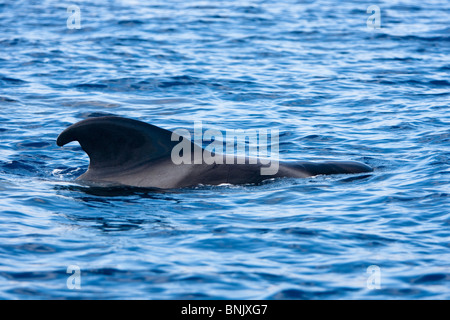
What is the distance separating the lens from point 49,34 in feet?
88.4

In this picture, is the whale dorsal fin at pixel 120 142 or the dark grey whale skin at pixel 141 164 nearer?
the whale dorsal fin at pixel 120 142

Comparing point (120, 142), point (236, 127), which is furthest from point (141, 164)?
point (236, 127)

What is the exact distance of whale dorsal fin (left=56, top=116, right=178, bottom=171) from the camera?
10512 mm

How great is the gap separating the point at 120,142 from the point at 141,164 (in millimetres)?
438

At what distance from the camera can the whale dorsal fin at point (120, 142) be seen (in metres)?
10.5

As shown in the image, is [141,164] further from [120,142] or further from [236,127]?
[236,127]

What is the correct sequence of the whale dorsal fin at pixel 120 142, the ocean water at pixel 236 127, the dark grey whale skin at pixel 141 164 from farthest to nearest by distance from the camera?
the dark grey whale skin at pixel 141 164
the whale dorsal fin at pixel 120 142
the ocean water at pixel 236 127

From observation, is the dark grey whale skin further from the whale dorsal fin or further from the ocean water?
the ocean water

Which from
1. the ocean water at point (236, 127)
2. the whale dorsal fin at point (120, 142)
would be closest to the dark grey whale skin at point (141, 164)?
the whale dorsal fin at point (120, 142)

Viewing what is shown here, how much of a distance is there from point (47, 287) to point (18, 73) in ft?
48.3

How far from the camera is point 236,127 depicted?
15.8 meters

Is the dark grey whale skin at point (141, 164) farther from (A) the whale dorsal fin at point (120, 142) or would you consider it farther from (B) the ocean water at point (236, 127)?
(B) the ocean water at point (236, 127)

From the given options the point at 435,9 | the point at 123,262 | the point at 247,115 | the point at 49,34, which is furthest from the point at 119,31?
the point at 123,262

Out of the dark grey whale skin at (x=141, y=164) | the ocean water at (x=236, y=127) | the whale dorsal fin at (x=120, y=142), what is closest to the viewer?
the ocean water at (x=236, y=127)
